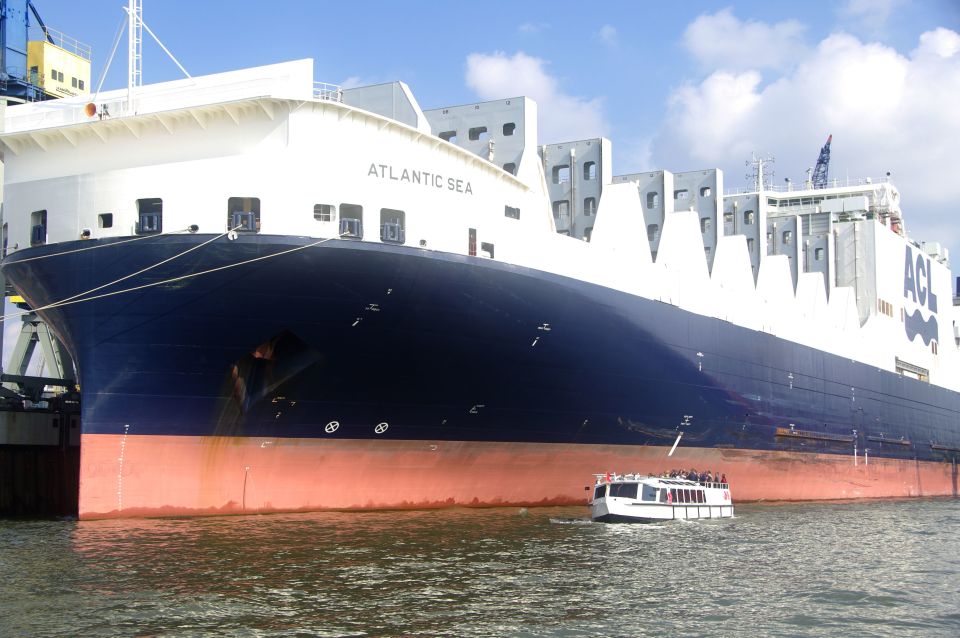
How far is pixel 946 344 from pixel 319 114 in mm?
45086

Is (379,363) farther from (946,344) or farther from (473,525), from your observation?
(946,344)

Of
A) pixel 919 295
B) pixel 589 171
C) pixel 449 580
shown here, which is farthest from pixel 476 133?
pixel 919 295

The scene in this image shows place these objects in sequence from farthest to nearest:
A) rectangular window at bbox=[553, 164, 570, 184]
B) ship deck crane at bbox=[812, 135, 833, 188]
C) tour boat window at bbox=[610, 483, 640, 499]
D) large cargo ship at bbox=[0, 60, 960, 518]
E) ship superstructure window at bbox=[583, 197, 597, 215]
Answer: ship deck crane at bbox=[812, 135, 833, 188] → rectangular window at bbox=[553, 164, 570, 184] → ship superstructure window at bbox=[583, 197, 597, 215] → tour boat window at bbox=[610, 483, 640, 499] → large cargo ship at bbox=[0, 60, 960, 518]

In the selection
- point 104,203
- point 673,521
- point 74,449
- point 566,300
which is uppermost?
point 104,203

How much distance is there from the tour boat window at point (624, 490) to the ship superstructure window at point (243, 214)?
11.1 m

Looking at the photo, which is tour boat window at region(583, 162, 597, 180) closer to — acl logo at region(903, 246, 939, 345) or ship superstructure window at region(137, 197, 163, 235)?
ship superstructure window at region(137, 197, 163, 235)

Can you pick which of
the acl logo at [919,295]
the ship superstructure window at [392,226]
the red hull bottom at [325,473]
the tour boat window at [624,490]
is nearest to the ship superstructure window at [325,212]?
the ship superstructure window at [392,226]

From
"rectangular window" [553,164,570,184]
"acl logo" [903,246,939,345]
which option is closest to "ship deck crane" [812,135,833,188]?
"acl logo" [903,246,939,345]

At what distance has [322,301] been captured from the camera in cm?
1952

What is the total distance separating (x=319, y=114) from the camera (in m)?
20.1

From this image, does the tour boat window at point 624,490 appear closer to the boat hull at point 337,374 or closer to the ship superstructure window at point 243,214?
the boat hull at point 337,374

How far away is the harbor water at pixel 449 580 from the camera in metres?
12.5

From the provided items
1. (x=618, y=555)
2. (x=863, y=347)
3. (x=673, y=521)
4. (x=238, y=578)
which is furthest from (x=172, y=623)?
(x=863, y=347)

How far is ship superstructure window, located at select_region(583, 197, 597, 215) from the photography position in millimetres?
31625
